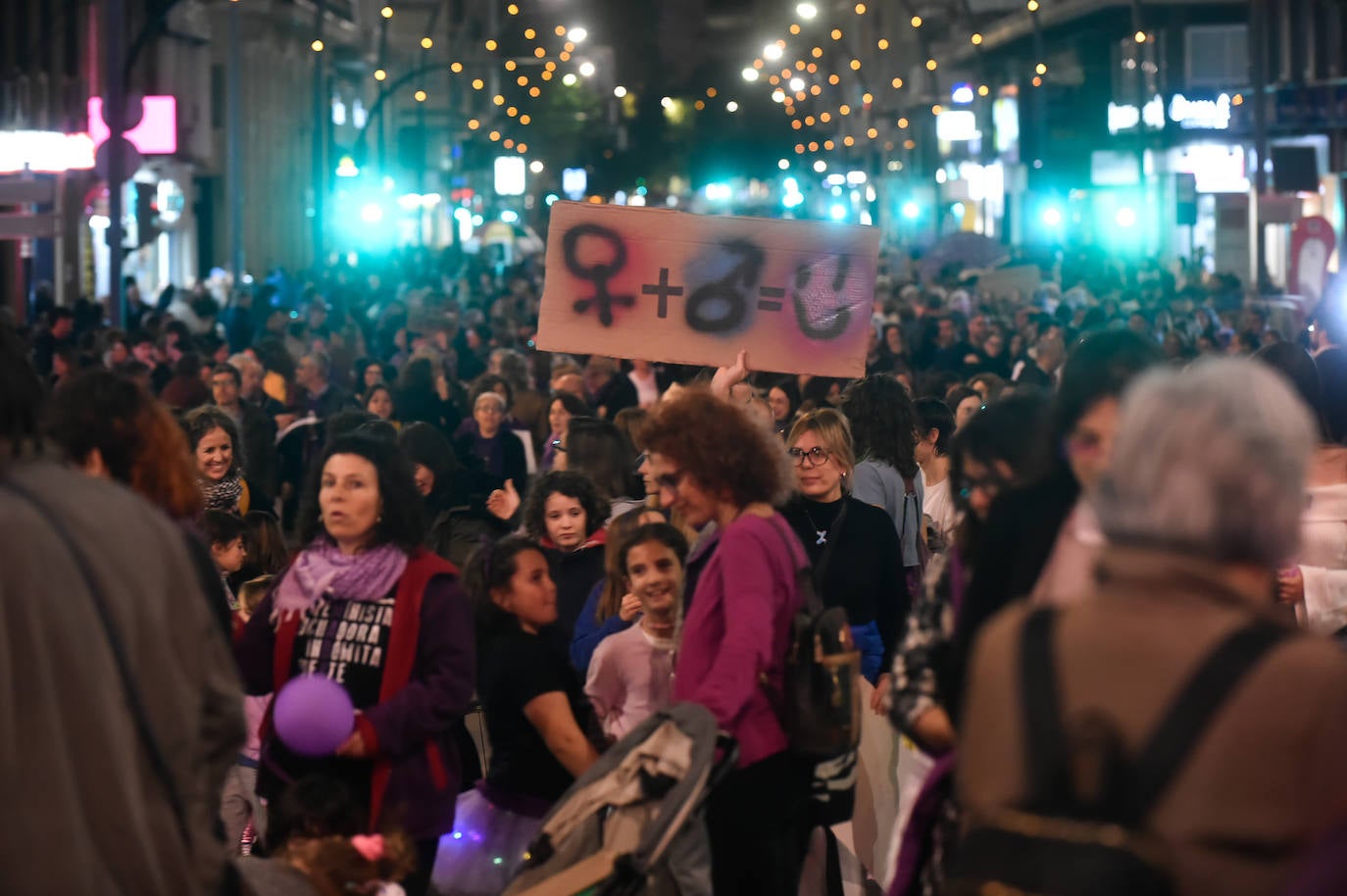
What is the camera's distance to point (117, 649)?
3.77 meters

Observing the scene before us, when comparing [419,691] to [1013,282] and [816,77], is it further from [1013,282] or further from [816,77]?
[816,77]

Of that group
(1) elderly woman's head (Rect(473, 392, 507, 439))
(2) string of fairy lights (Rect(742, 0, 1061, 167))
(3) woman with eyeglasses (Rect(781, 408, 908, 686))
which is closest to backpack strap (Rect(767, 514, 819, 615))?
(3) woman with eyeglasses (Rect(781, 408, 908, 686))

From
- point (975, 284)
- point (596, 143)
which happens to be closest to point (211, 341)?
point (975, 284)

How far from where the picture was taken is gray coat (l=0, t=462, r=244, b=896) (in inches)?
144

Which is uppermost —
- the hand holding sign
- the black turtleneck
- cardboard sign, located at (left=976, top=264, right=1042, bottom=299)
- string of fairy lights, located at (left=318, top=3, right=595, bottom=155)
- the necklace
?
string of fairy lights, located at (left=318, top=3, right=595, bottom=155)

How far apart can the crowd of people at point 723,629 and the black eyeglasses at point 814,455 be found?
Answer: 0.01m

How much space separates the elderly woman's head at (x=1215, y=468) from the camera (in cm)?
294

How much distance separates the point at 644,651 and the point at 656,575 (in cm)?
26

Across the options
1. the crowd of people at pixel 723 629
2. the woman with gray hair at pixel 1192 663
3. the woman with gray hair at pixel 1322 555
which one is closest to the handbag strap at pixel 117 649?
the crowd of people at pixel 723 629

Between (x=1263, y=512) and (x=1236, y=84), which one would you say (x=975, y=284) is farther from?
(x=1263, y=512)

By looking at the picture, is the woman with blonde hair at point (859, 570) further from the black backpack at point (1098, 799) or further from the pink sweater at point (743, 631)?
the black backpack at point (1098, 799)

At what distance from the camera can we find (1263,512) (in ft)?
9.70

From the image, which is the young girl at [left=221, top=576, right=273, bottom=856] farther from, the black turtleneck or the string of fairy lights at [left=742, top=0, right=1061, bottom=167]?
the string of fairy lights at [left=742, top=0, right=1061, bottom=167]

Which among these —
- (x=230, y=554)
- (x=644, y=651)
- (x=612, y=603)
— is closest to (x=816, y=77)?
(x=230, y=554)
